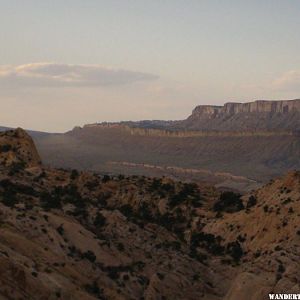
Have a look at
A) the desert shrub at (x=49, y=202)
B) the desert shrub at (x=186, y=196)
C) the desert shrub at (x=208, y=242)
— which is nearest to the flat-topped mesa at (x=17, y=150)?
the desert shrub at (x=186, y=196)

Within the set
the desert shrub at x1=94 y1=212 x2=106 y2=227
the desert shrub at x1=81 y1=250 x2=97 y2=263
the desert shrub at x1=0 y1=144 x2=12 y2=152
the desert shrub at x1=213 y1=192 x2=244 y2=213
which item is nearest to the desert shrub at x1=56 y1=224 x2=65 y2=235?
the desert shrub at x1=81 y1=250 x2=97 y2=263

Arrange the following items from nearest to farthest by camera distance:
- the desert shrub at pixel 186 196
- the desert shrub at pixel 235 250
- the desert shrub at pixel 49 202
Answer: the desert shrub at pixel 49 202 < the desert shrub at pixel 235 250 < the desert shrub at pixel 186 196

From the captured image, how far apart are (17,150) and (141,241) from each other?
88.8 ft

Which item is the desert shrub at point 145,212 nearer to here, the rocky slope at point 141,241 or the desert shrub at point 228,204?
the rocky slope at point 141,241

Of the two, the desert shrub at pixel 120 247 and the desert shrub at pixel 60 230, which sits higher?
the desert shrub at pixel 60 230

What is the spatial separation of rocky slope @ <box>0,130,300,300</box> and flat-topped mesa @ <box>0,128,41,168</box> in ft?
14.7

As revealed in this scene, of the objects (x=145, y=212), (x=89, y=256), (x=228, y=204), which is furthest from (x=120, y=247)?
(x=228, y=204)

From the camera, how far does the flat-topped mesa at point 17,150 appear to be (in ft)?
186

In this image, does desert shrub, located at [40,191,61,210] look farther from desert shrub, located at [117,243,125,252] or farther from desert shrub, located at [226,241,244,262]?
desert shrub, located at [226,241,244,262]

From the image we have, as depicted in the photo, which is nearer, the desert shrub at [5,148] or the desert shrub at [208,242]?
the desert shrub at [208,242]

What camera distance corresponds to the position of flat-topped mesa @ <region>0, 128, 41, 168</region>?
186ft

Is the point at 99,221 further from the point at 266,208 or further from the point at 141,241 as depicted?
the point at 266,208

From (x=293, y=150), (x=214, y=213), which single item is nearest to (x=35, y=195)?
(x=214, y=213)

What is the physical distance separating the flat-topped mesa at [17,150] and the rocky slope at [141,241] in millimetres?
4467
